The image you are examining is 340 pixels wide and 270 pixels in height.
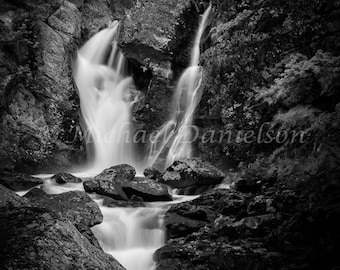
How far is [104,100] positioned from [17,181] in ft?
23.1

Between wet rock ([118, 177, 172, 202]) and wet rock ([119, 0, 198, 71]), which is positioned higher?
wet rock ([119, 0, 198, 71])

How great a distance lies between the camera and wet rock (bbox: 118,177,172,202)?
30.4 ft

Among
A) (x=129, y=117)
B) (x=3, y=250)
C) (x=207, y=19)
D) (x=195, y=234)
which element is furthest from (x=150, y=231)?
(x=207, y=19)

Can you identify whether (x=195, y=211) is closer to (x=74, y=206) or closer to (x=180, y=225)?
(x=180, y=225)

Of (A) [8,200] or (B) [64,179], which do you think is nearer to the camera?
(A) [8,200]

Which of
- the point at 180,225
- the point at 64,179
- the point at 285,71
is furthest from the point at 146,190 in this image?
the point at 285,71

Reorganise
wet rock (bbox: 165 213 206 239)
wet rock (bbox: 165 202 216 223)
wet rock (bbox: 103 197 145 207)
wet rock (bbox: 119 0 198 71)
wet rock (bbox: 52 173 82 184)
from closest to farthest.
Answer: wet rock (bbox: 165 213 206 239)
wet rock (bbox: 165 202 216 223)
wet rock (bbox: 103 197 145 207)
wet rock (bbox: 52 173 82 184)
wet rock (bbox: 119 0 198 71)

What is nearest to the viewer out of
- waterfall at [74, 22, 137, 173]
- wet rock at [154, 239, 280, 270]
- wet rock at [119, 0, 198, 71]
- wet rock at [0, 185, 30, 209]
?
wet rock at [0, 185, 30, 209]

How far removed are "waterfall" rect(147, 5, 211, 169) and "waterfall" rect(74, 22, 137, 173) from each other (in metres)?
1.38

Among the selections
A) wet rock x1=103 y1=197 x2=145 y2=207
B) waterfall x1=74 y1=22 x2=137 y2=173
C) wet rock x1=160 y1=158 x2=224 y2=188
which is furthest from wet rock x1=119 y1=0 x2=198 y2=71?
wet rock x1=103 y1=197 x2=145 y2=207

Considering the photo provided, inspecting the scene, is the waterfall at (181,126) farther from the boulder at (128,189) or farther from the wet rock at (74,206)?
the wet rock at (74,206)

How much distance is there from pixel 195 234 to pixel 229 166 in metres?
5.13

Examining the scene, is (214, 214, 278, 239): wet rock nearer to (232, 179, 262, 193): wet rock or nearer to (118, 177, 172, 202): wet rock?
(232, 179, 262, 193): wet rock

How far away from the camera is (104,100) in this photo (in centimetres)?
1588
